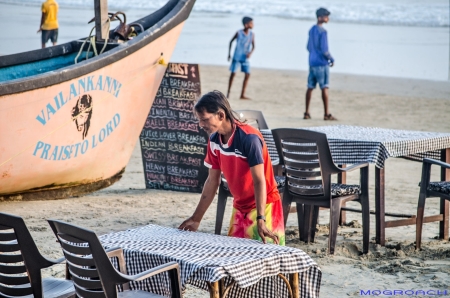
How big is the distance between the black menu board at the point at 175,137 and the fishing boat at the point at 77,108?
30 cm

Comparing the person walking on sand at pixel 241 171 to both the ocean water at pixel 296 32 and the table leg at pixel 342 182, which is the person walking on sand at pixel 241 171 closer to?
the table leg at pixel 342 182

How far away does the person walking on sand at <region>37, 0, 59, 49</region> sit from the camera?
19.2m

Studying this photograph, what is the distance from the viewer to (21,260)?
12.1 ft

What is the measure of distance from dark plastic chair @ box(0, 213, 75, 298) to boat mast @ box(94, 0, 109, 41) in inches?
196

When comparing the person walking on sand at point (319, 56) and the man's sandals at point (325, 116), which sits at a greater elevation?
the person walking on sand at point (319, 56)

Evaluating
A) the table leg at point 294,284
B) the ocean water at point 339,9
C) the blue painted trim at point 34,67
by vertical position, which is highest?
the ocean water at point 339,9

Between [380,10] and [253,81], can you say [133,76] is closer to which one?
[253,81]

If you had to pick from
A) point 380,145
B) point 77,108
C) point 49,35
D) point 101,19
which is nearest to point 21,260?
point 380,145

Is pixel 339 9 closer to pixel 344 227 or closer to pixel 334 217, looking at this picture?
pixel 344 227

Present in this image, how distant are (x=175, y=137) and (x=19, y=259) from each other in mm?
4515

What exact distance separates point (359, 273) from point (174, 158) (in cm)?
336

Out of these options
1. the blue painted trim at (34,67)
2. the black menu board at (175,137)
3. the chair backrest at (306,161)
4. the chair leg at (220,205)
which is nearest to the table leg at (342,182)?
the chair backrest at (306,161)

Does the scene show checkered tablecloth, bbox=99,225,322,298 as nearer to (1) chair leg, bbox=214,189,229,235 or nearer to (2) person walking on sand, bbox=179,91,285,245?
(2) person walking on sand, bbox=179,91,285,245

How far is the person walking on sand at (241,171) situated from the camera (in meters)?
4.13
